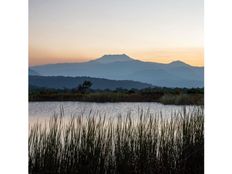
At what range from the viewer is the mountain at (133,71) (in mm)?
2557

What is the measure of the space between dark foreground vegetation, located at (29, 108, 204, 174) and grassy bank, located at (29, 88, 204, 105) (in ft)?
0.29

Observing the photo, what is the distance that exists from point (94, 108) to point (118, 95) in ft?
0.50

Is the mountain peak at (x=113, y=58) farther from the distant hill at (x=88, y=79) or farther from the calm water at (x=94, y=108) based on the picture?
the calm water at (x=94, y=108)

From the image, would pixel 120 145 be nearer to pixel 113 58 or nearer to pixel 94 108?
pixel 94 108

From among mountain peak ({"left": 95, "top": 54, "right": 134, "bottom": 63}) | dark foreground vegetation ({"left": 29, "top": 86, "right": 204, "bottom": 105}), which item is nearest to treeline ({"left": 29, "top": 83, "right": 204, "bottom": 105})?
dark foreground vegetation ({"left": 29, "top": 86, "right": 204, "bottom": 105})

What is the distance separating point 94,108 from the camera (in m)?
2.56

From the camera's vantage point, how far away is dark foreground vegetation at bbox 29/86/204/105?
254 centimetres

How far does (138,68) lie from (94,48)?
0.28m

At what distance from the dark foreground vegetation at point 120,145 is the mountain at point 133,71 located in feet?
0.62
